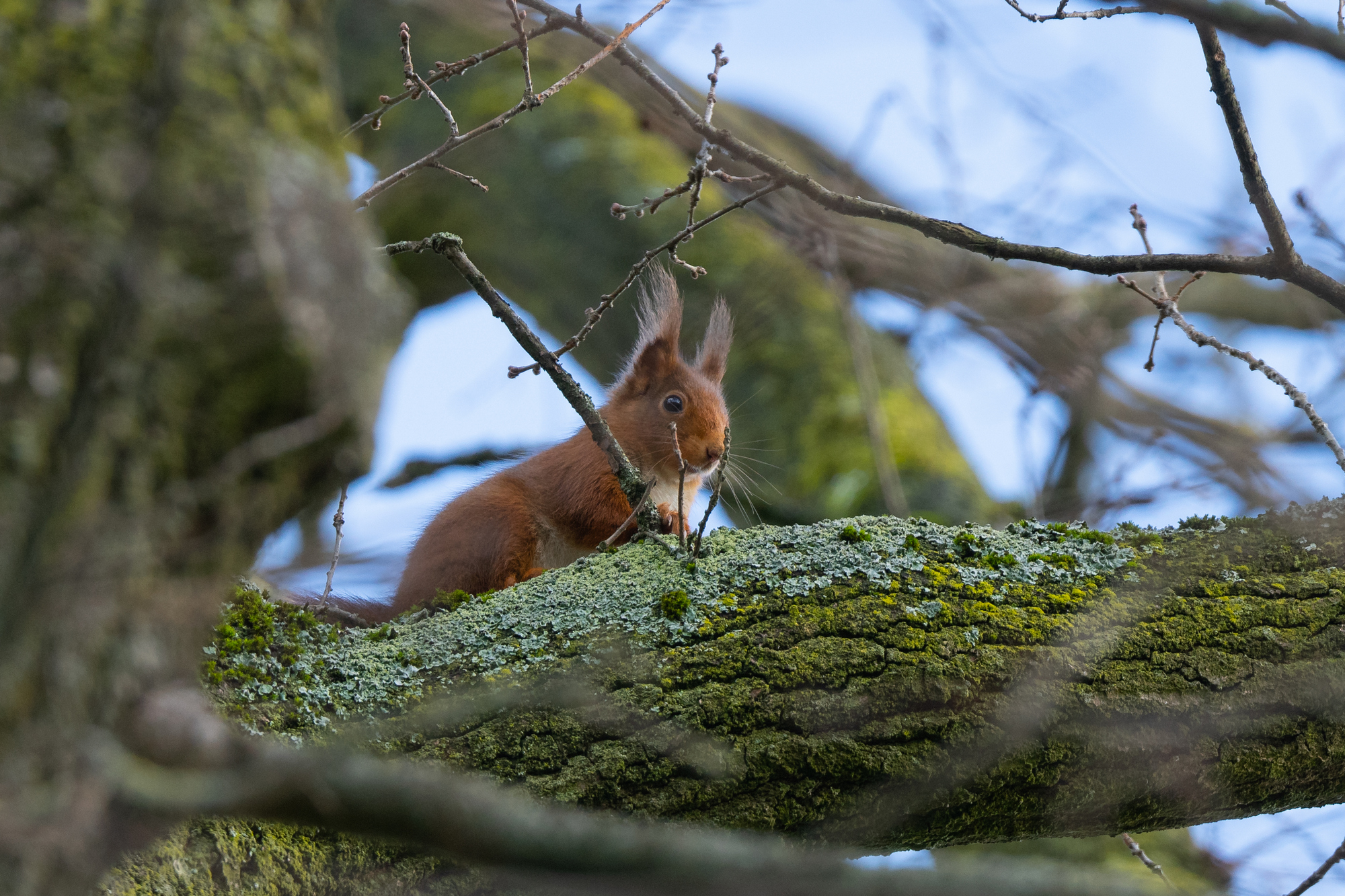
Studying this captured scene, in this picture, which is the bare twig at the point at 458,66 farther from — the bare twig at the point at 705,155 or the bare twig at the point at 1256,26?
the bare twig at the point at 1256,26

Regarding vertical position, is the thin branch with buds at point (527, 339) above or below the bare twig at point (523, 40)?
below

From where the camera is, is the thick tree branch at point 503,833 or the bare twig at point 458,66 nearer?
the thick tree branch at point 503,833

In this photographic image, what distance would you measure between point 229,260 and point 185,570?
1.01 ft

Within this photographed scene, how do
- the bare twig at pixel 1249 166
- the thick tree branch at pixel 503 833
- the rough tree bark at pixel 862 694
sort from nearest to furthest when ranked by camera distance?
the thick tree branch at pixel 503 833, the rough tree bark at pixel 862 694, the bare twig at pixel 1249 166

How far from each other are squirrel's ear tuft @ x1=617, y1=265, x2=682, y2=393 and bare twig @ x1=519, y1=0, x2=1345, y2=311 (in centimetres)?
209

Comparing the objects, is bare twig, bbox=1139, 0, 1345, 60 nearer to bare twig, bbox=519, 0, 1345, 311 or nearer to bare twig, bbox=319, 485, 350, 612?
bare twig, bbox=519, 0, 1345, 311

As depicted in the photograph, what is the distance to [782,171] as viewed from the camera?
1892 millimetres

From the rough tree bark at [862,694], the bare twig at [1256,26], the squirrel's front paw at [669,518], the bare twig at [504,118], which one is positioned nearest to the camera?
the bare twig at [1256,26]

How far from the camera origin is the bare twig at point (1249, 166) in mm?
1871

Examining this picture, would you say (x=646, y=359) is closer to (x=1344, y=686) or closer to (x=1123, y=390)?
(x=1123, y=390)

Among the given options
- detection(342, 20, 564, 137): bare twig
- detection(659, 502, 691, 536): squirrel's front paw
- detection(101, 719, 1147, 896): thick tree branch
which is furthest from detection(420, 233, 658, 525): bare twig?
detection(101, 719, 1147, 896): thick tree branch

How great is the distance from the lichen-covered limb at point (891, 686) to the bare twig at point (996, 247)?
0.54 meters

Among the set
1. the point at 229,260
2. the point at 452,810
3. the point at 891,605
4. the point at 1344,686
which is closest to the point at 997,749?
the point at 891,605

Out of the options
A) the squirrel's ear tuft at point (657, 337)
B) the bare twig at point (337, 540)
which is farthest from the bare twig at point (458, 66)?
the squirrel's ear tuft at point (657, 337)
